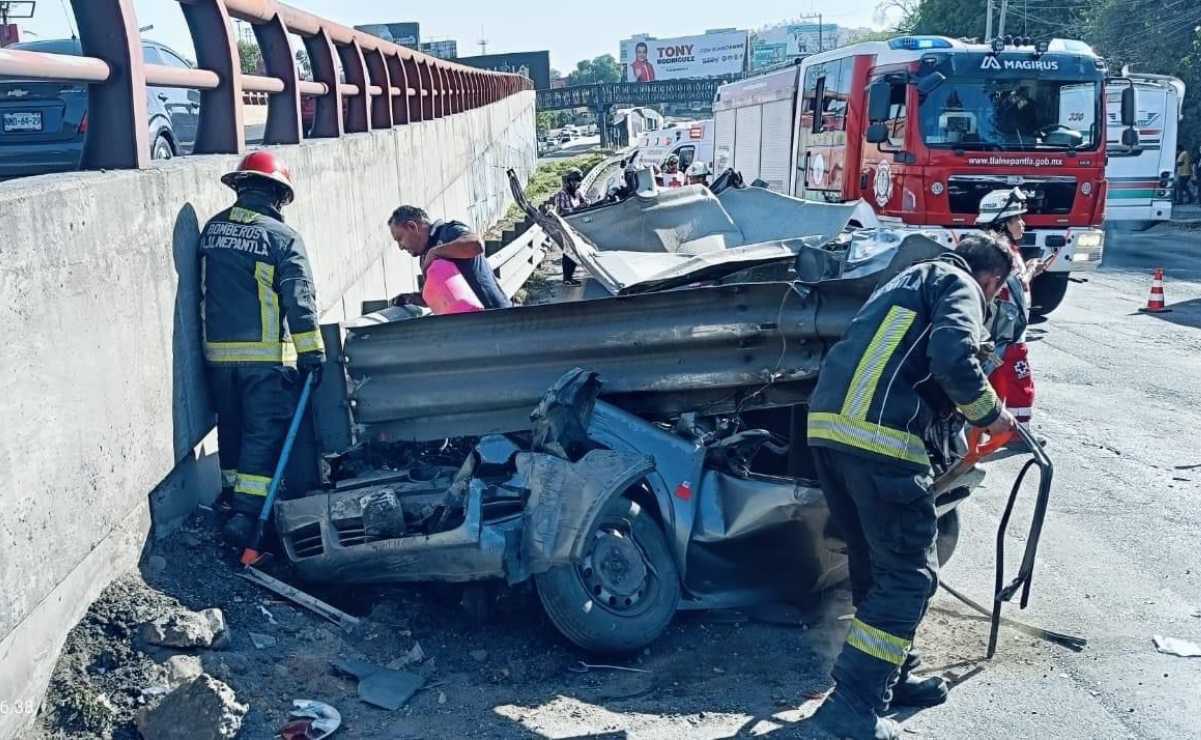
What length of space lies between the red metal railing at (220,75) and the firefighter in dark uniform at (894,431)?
288 cm

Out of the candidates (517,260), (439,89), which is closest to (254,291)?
(517,260)

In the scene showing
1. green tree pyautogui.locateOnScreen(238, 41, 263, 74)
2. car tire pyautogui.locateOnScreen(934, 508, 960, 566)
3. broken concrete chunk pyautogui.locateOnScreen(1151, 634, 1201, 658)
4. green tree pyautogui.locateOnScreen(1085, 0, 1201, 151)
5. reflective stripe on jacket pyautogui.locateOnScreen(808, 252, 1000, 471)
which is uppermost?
green tree pyautogui.locateOnScreen(1085, 0, 1201, 151)

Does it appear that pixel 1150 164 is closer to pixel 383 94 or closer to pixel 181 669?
pixel 383 94

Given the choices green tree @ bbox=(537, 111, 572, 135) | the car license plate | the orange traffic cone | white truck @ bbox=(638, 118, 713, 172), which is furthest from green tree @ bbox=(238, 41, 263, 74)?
green tree @ bbox=(537, 111, 572, 135)

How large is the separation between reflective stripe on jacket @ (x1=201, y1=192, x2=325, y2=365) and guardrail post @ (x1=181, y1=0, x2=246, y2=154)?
2.84 ft

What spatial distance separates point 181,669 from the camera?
3.70 metres

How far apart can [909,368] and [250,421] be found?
2757mm

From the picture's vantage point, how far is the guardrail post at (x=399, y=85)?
1145cm

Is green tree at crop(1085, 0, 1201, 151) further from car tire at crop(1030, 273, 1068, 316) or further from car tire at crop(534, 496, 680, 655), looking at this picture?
car tire at crop(534, 496, 680, 655)

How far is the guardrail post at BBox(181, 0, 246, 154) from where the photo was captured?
17.9ft

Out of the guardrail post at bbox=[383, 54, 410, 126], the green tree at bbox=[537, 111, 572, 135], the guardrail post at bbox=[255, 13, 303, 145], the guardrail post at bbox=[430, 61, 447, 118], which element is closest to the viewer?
the guardrail post at bbox=[255, 13, 303, 145]

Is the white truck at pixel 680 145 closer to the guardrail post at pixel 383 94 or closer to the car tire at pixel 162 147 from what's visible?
the guardrail post at pixel 383 94

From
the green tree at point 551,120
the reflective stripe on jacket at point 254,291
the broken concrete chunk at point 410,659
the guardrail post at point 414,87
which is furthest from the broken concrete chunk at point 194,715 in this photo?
the green tree at point 551,120

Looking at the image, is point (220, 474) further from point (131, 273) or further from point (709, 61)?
point (709, 61)
